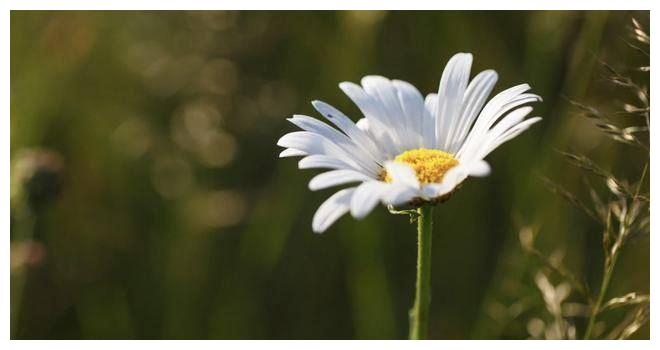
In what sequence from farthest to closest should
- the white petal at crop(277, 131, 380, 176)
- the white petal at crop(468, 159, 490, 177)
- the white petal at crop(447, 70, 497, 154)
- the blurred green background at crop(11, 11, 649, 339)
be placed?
the blurred green background at crop(11, 11, 649, 339), the white petal at crop(447, 70, 497, 154), the white petal at crop(277, 131, 380, 176), the white petal at crop(468, 159, 490, 177)

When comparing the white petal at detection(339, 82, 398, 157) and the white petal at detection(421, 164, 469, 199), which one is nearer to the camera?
the white petal at detection(421, 164, 469, 199)

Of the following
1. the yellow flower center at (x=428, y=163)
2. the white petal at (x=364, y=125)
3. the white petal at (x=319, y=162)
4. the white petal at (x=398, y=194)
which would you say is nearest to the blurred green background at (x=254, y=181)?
the white petal at (x=364, y=125)

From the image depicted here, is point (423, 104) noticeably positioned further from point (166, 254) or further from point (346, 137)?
point (166, 254)

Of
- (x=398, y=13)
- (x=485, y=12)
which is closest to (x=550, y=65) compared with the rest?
(x=485, y=12)

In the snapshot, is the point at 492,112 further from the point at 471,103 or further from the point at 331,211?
the point at 331,211

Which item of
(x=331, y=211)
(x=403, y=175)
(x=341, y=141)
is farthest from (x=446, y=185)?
(x=341, y=141)

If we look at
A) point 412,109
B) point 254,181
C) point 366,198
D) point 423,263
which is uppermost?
point 412,109

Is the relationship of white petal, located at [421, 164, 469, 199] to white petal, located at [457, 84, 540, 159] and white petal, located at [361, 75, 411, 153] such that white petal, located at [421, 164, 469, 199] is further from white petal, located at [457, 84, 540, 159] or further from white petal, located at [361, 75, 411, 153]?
white petal, located at [361, 75, 411, 153]

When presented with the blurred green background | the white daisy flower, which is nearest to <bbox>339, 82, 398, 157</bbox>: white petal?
the white daisy flower
